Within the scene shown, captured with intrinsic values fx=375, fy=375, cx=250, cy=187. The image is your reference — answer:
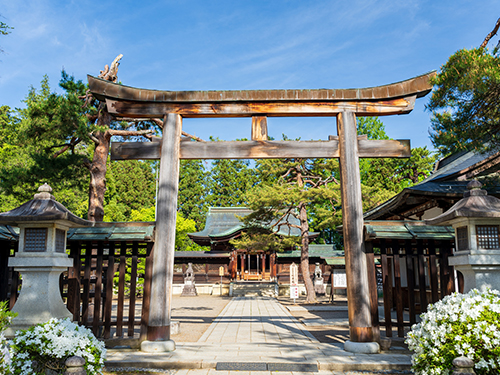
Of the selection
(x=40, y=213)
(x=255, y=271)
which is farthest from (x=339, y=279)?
(x=40, y=213)

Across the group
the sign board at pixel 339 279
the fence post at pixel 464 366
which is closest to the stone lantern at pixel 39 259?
the fence post at pixel 464 366

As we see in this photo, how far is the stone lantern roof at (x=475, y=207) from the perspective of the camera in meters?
5.70

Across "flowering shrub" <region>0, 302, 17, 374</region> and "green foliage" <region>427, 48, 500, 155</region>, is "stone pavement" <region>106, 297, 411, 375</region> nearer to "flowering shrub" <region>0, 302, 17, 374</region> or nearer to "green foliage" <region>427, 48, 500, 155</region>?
"flowering shrub" <region>0, 302, 17, 374</region>

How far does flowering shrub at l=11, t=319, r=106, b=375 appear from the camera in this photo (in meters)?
4.41

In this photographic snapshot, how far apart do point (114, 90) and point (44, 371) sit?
5133mm

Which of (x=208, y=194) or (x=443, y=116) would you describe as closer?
(x=443, y=116)

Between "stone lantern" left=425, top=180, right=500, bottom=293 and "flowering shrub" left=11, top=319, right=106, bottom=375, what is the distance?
5.42m

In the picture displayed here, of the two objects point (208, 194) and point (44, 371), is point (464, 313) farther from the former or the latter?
point (208, 194)

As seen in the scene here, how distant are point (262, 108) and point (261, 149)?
0.89m

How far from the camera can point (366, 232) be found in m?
6.88

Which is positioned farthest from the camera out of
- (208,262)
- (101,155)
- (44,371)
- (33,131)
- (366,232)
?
(208,262)

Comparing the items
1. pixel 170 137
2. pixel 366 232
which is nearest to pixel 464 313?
pixel 366 232

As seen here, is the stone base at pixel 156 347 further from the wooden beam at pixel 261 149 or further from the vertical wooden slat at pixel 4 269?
the wooden beam at pixel 261 149

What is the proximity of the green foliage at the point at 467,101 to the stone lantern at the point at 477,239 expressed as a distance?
1475 mm
